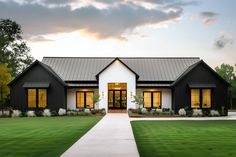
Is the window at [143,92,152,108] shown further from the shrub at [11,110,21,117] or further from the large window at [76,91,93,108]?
the shrub at [11,110,21,117]

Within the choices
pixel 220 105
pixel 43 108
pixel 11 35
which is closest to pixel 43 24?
pixel 43 108

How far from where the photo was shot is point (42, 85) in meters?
47.4

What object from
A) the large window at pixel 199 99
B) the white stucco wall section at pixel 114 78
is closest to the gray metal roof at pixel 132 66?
the white stucco wall section at pixel 114 78

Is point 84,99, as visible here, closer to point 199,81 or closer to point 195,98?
point 195,98

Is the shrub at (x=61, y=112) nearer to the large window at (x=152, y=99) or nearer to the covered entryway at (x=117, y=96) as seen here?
the covered entryway at (x=117, y=96)

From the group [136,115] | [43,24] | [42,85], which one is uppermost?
[43,24]

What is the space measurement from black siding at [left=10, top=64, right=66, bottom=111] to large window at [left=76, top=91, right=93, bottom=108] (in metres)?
2.73

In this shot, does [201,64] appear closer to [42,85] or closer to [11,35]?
[42,85]

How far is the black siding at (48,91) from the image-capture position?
47656 mm

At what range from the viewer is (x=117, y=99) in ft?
168

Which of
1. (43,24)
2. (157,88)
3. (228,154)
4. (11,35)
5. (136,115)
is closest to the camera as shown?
(228,154)

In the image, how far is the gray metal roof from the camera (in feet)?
168

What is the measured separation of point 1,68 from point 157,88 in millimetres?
20177

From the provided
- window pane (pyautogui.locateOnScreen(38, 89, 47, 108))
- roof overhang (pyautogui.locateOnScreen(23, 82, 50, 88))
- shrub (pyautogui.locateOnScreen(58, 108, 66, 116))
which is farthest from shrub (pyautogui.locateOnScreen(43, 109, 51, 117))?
roof overhang (pyautogui.locateOnScreen(23, 82, 50, 88))
